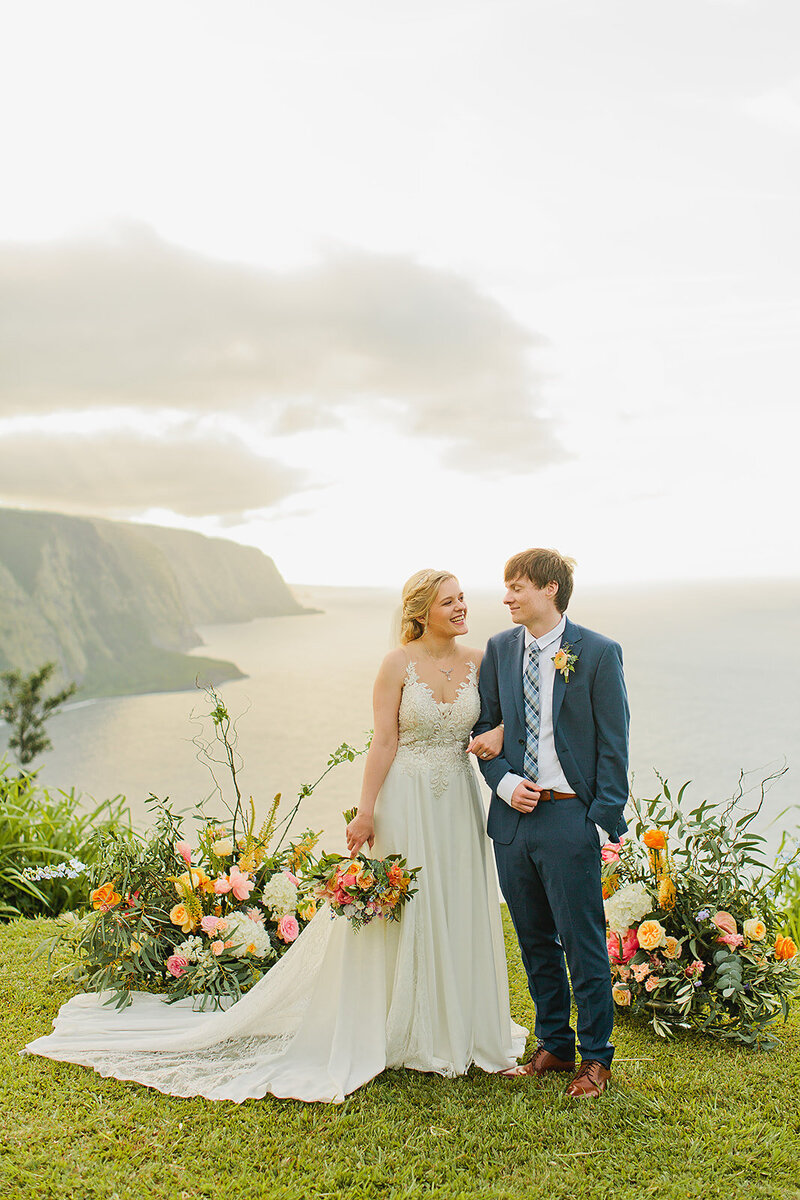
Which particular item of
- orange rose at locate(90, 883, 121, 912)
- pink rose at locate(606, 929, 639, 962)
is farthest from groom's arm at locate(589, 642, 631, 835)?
orange rose at locate(90, 883, 121, 912)

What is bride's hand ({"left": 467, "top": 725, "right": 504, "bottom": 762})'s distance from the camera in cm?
356

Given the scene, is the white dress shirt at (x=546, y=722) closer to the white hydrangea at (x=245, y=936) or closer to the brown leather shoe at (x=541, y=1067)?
the brown leather shoe at (x=541, y=1067)

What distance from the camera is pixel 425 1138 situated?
3.08m

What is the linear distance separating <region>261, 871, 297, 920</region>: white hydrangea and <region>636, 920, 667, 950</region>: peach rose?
1.86 meters

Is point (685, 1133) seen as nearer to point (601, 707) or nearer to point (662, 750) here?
point (601, 707)

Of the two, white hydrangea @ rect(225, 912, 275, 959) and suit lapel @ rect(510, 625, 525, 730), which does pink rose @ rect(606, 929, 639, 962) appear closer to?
suit lapel @ rect(510, 625, 525, 730)

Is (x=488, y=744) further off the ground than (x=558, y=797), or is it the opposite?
(x=488, y=744)

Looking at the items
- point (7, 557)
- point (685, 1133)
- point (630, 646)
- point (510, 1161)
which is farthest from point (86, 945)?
point (7, 557)

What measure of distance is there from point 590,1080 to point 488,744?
140cm

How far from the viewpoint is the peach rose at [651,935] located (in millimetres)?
4051

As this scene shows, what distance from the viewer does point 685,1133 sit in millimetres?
3102

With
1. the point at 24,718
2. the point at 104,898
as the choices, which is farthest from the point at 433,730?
the point at 24,718

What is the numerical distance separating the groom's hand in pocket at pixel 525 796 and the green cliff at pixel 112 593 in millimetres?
28404

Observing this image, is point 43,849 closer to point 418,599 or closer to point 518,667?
point 418,599
